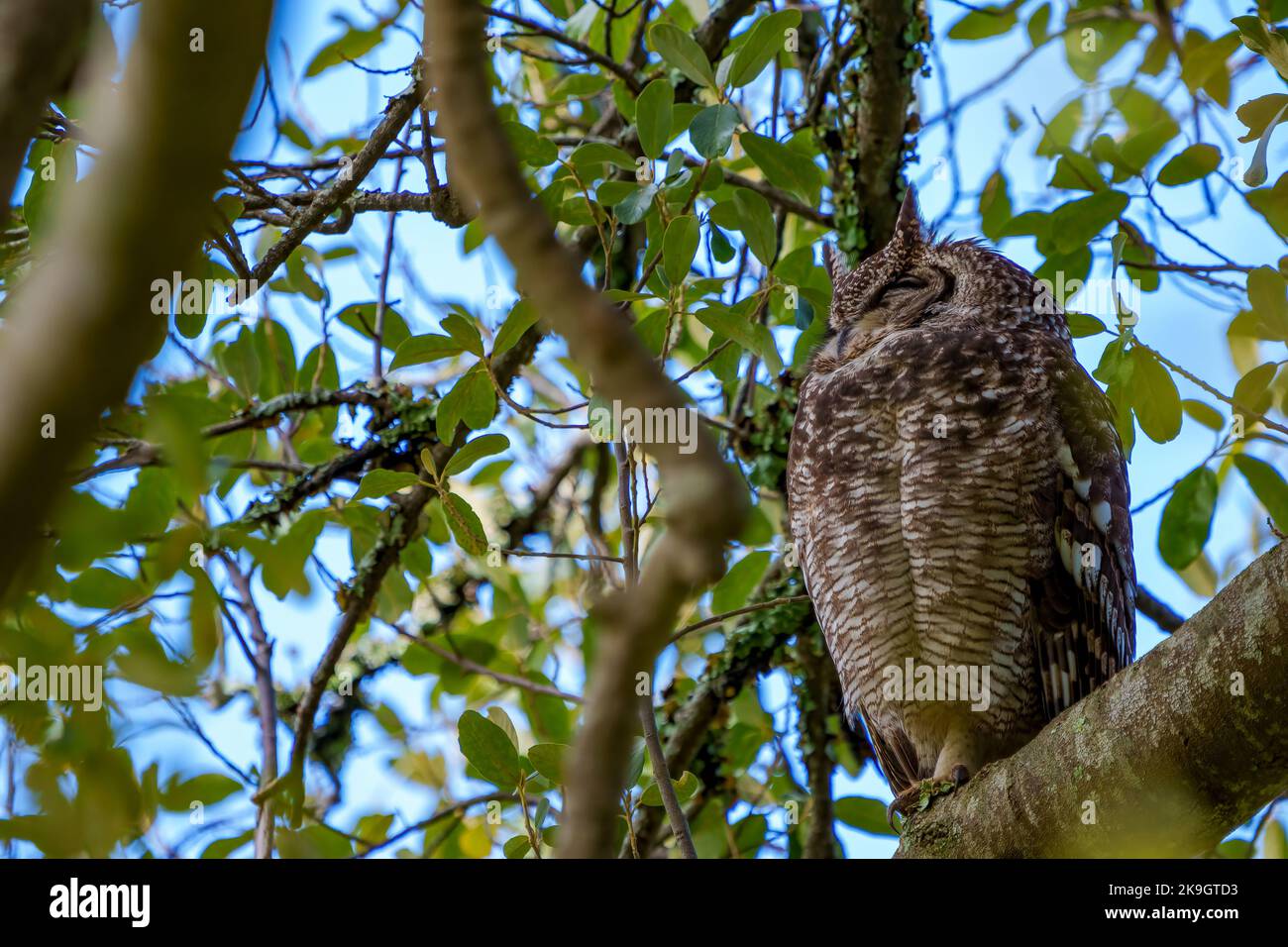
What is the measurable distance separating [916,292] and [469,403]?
5.35 ft

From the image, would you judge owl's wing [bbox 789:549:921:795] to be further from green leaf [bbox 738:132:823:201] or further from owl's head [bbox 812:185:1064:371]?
green leaf [bbox 738:132:823:201]

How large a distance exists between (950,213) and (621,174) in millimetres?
1413

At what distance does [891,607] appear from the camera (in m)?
3.37

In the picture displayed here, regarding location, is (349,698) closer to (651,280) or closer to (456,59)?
(651,280)

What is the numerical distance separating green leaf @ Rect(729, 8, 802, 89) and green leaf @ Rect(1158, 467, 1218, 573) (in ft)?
5.58

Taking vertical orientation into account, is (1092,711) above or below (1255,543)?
below

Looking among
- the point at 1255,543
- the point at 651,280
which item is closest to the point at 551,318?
the point at 651,280

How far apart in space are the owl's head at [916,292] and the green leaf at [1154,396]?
76 centimetres

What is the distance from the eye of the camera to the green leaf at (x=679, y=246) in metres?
2.93

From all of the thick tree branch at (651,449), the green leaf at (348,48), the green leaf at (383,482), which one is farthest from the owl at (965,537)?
the thick tree branch at (651,449)

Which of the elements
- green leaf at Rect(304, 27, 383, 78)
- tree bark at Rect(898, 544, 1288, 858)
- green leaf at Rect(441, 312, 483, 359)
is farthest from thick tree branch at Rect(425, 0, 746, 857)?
green leaf at Rect(304, 27, 383, 78)
